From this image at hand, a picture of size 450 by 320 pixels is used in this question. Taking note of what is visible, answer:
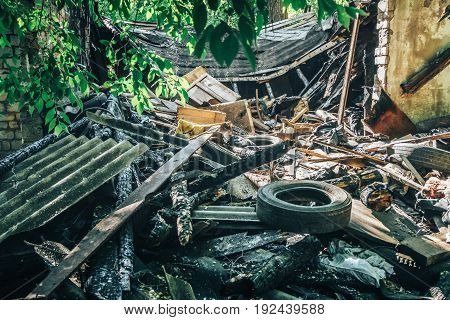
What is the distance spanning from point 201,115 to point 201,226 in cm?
528

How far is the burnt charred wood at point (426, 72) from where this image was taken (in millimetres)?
8117

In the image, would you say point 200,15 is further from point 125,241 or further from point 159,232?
point 159,232

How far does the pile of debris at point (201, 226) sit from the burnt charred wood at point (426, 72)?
3233 millimetres

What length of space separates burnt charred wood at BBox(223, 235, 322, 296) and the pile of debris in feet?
0.03

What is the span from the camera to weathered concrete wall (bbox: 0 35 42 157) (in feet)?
15.0

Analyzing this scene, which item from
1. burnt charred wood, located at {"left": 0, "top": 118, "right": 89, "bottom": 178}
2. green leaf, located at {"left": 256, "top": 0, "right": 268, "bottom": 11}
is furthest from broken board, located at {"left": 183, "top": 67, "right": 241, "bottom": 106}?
green leaf, located at {"left": 256, "top": 0, "right": 268, "bottom": 11}

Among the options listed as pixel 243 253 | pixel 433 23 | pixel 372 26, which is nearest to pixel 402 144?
pixel 433 23

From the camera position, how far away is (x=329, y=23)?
11680 millimetres

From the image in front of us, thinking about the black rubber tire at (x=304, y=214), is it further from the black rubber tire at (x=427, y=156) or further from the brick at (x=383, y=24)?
the brick at (x=383, y=24)

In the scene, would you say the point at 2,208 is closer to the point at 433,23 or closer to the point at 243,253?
the point at 243,253

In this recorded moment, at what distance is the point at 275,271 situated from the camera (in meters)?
3.24

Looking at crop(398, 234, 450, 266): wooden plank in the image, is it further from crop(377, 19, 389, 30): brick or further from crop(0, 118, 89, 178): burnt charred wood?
crop(377, 19, 389, 30): brick

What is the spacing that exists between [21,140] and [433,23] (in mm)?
8458

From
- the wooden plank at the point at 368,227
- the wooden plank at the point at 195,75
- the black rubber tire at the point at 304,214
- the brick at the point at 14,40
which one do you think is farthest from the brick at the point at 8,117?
the wooden plank at the point at 195,75
